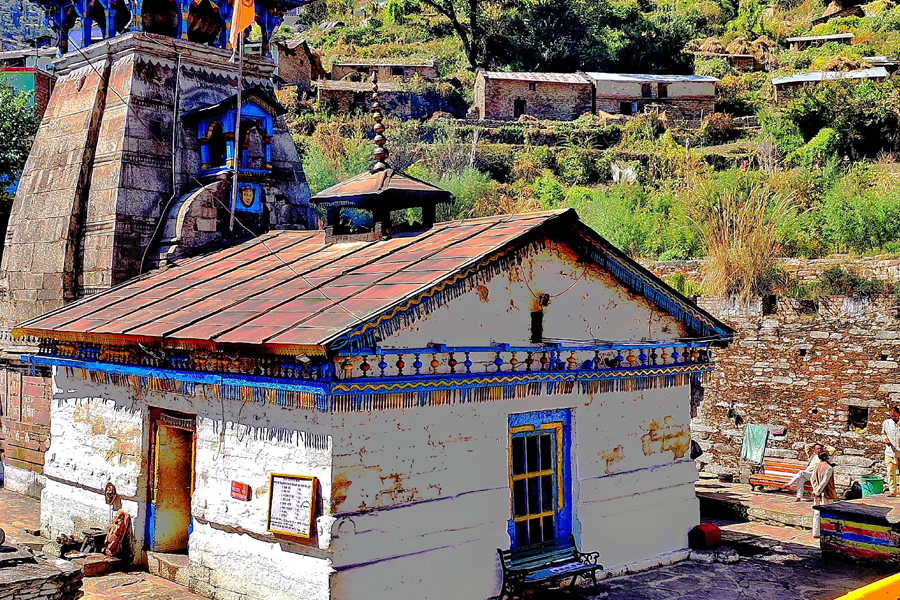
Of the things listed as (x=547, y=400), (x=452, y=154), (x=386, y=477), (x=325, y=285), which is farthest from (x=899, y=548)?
(x=452, y=154)

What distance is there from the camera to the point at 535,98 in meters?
45.9

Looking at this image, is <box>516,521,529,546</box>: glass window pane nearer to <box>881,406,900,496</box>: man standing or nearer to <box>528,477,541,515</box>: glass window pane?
<box>528,477,541,515</box>: glass window pane

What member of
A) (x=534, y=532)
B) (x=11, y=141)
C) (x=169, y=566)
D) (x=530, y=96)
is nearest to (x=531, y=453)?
(x=534, y=532)

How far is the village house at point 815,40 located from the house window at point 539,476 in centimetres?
5046

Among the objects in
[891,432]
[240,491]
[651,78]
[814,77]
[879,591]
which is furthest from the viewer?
[651,78]

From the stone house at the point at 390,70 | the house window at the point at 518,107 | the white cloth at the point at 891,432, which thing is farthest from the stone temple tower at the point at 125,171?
the stone house at the point at 390,70

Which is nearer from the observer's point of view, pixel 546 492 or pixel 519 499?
pixel 519 499

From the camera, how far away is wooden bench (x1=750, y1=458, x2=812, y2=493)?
1462cm

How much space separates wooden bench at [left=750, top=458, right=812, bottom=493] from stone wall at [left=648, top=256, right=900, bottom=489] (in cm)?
49

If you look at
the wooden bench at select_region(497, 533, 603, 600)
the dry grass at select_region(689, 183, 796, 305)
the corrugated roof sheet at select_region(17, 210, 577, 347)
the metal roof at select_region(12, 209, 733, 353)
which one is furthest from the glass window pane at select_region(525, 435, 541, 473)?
the dry grass at select_region(689, 183, 796, 305)

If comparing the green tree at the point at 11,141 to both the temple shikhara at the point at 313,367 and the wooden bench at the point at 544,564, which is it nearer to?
the temple shikhara at the point at 313,367

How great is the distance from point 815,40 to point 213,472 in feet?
179

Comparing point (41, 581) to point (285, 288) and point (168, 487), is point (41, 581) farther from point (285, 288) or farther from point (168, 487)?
point (285, 288)

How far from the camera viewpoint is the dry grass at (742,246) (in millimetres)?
16422
